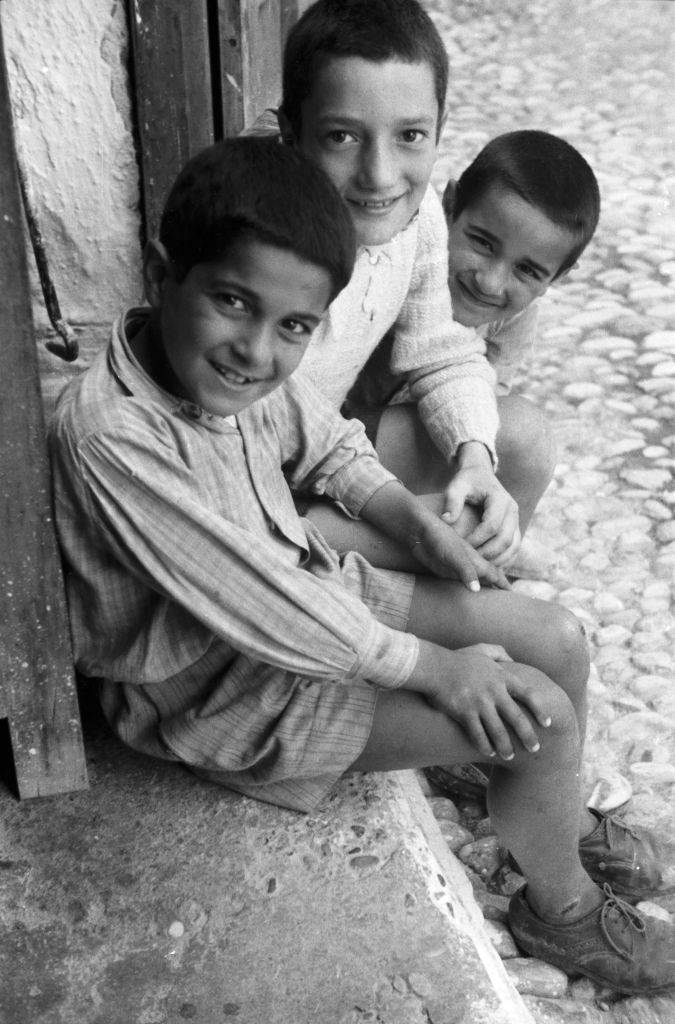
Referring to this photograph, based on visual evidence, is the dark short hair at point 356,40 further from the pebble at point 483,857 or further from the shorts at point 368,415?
the pebble at point 483,857

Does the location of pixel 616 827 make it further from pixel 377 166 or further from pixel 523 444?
pixel 377 166

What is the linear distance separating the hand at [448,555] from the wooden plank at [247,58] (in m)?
1.08

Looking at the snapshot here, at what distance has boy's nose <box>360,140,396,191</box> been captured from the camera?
7.03 ft

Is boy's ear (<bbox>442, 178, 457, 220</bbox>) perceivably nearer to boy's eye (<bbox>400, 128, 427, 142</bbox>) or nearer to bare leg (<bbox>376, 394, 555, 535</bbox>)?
bare leg (<bbox>376, 394, 555, 535</bbox>)

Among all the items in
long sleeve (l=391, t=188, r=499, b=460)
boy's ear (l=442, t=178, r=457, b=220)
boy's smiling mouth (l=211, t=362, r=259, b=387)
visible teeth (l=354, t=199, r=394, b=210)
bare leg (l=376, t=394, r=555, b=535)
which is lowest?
bare leg (l=376, t=394, r=555, b=535)

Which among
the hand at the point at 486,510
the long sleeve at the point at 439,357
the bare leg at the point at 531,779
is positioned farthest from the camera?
the long sleeve at the point at 439,357

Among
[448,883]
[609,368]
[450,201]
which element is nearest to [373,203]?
[450,201]

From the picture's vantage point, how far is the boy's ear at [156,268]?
5.98 ft

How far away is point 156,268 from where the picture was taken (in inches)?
72.4

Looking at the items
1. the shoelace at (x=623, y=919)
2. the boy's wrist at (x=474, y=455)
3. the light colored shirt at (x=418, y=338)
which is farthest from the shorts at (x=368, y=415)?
the shoelace at (x=623, y=919)

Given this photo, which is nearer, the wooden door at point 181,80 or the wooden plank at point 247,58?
the wooden door at point 181,80

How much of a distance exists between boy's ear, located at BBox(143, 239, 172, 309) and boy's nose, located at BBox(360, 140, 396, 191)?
503 millimetres

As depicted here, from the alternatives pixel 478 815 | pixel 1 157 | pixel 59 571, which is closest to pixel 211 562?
pixel 59 571

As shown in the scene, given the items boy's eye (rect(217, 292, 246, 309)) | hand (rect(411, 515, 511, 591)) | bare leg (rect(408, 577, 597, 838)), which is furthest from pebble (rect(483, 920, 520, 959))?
boy's eye (rect(217, 292, 246, 309))
